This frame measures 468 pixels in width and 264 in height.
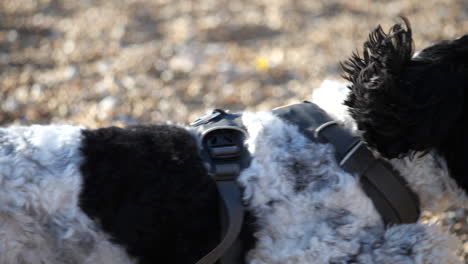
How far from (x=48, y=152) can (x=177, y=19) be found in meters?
5.46

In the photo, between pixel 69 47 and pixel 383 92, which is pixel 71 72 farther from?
pixel 383 92

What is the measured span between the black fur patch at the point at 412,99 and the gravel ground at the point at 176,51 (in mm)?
1221

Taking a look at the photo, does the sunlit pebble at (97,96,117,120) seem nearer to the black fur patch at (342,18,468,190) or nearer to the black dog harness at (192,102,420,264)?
the black dog harness at (192,102,420,264)

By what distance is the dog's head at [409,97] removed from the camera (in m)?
1.97

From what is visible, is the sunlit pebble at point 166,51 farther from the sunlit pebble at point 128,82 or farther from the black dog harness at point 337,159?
the black dog harness at point 337,159

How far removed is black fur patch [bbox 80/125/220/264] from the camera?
196 centimetres

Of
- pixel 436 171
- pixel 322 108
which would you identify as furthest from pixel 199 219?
pixel 436 171

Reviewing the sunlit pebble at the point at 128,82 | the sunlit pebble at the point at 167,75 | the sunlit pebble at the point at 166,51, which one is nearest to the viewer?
the sunlit pebble at the point at 128,82

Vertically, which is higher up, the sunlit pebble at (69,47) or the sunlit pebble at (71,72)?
the sunlit pebble at (69,47)

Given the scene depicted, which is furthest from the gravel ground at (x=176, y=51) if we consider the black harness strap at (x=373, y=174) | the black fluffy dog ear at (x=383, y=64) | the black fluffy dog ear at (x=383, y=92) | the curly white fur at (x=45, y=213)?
the curly white fur at (x=45, y=213)

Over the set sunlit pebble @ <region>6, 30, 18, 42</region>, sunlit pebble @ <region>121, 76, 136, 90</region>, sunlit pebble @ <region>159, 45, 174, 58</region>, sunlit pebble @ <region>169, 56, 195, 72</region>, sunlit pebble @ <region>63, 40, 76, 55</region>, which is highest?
sunlit pebble @ <region>6, 30, 18, 42</region>

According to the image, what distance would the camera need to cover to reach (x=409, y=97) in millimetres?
1954

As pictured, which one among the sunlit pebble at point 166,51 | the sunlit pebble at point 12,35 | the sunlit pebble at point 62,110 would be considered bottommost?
the sunlit pebble at point 62,110

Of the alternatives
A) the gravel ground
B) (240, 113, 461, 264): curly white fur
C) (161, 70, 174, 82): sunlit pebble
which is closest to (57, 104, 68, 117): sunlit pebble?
the gravel ground
